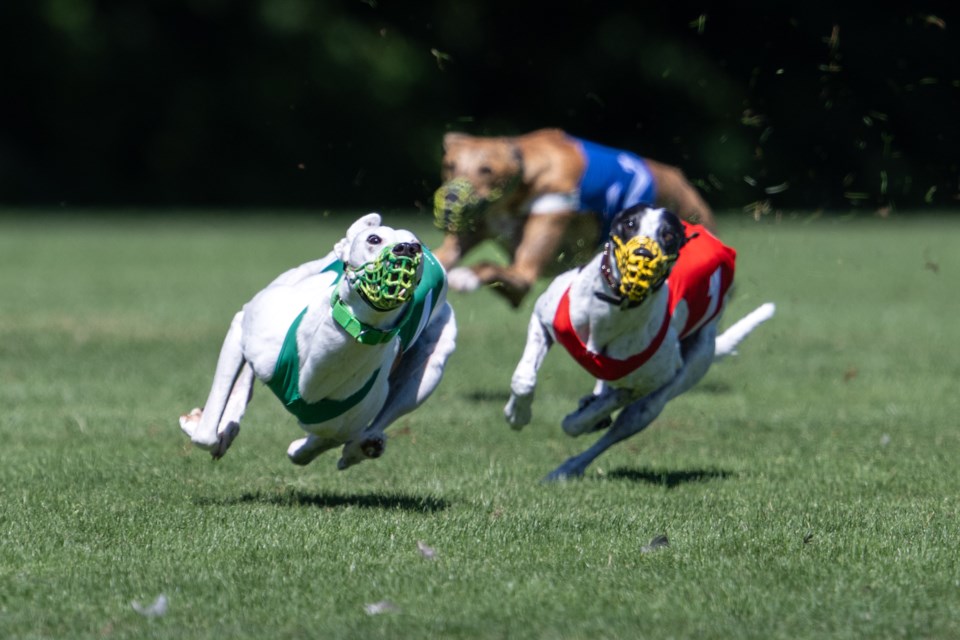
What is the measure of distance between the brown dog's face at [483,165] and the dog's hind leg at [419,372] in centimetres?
271

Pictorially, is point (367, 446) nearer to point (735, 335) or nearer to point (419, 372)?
point (419, 372)

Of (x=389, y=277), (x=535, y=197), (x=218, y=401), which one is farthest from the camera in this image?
(x=535, y=197)

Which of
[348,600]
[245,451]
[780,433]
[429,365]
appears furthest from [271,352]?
[780,433]

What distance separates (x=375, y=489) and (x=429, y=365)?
2.51 feet

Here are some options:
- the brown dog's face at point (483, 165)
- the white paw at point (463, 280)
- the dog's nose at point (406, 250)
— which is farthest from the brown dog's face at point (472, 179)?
the dog's nose at point (406, 250)

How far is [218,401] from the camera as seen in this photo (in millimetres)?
6535

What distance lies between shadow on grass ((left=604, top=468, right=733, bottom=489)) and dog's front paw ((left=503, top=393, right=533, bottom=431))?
0.61 m

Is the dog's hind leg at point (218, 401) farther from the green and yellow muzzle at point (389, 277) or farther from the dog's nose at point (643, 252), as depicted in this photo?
the dog's nose at point (643, 252)

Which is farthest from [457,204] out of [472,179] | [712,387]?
[712,387]

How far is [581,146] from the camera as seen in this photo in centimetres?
1023

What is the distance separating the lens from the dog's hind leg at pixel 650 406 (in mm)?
7770

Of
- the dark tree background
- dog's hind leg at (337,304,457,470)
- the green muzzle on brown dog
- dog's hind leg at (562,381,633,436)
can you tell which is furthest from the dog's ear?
the dark tree background

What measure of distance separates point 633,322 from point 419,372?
97cm

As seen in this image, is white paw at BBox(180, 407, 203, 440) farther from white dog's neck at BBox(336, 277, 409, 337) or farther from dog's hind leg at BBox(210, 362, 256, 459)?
white dog's neck at BBox(336, 277, 409, 337)
